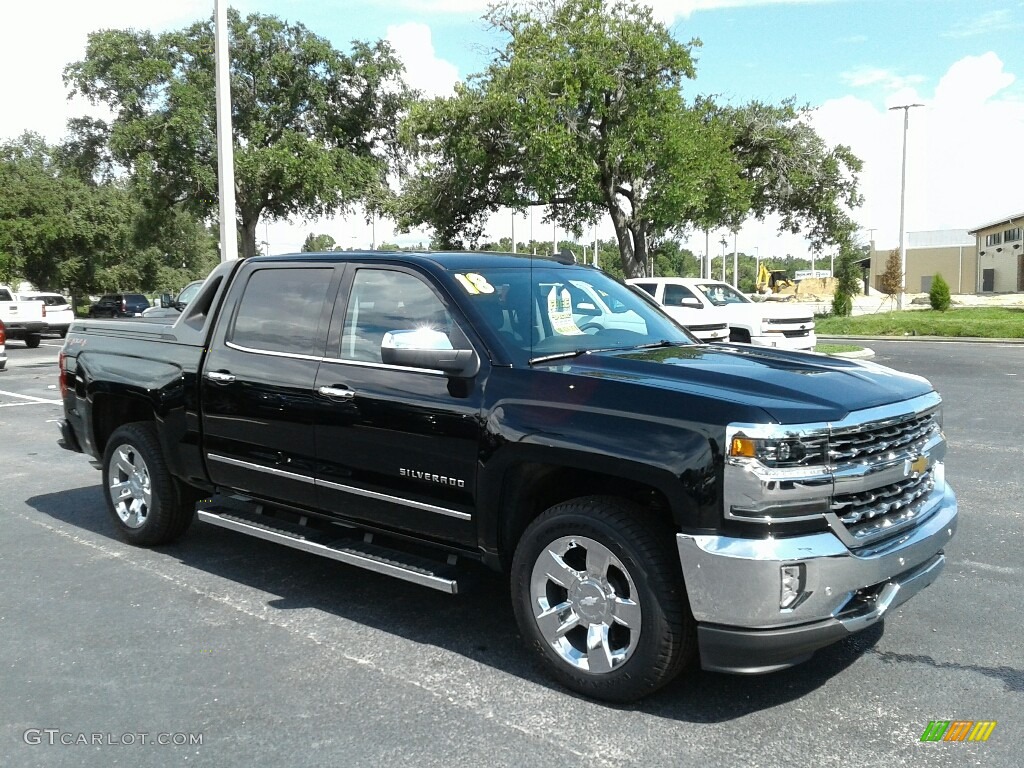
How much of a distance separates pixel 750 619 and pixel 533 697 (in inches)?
40.1

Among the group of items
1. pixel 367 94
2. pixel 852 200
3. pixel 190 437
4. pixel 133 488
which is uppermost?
pixel 367 94

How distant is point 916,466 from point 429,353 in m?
2.10

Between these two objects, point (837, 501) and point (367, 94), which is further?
point (367, 94)

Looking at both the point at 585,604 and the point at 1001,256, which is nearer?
the point at 585,604

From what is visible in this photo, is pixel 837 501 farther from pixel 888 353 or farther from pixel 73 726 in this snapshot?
pixel 888 353

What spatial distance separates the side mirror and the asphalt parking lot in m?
1.34

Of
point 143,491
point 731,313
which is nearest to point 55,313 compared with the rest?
point 731,313

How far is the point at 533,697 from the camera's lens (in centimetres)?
379

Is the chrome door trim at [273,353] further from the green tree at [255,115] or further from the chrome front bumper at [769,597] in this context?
the green tree at [255,115]

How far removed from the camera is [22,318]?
25688mm

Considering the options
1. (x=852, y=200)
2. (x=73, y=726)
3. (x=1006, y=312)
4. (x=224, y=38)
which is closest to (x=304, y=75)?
(x=224, y=38)

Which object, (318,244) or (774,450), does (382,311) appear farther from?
(318,244)

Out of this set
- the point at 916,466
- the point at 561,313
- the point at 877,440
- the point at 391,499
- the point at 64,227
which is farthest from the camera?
the point at 64,227

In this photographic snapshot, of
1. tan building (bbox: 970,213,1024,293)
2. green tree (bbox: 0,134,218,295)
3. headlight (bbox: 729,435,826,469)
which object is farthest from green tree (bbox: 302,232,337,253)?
tan building (bbox: 970,213,1024,293)
